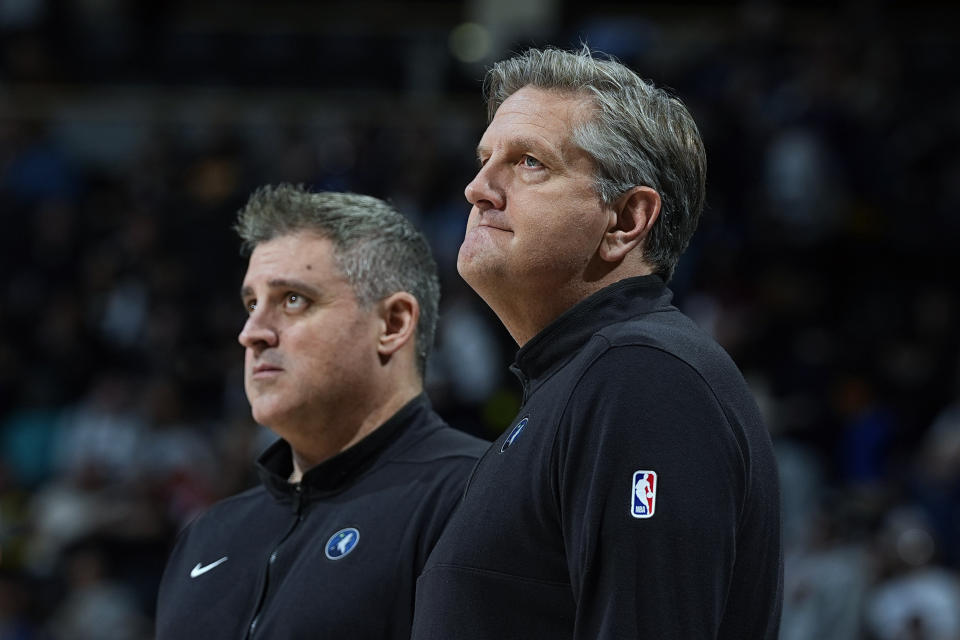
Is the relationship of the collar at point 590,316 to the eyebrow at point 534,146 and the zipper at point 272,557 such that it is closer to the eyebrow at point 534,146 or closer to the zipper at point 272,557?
the eyebrow at point 534,146

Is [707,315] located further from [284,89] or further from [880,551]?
[284,89]

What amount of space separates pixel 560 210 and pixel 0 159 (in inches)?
391

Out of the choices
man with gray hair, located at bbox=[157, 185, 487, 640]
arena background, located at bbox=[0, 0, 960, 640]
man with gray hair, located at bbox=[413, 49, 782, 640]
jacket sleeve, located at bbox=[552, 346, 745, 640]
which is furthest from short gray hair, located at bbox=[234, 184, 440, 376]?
arena background, located at bbox=[0, 0, 960, 640]

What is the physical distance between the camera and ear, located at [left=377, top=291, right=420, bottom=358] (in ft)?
10.3

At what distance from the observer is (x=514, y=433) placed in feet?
7.16

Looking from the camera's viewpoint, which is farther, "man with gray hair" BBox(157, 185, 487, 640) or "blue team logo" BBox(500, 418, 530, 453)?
"man with gray hair" BBox(157, 185, 487, 640)

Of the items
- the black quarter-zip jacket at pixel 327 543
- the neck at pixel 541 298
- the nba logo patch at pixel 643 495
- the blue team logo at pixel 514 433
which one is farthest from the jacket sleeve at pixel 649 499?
the black quarter-zip jacket at pixel 327 543

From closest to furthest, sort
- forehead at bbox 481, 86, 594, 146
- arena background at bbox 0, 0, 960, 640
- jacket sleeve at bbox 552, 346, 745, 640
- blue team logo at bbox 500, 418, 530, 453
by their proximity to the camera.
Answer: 1. jacket sleeve at bbox 552, 346, 745, 640
2. blue team logo at bbox 500, 418, 530, 453
3. forehead at bbox 481, 86, 594, 146
4. arena background at bbox 0, 0, 960, 640

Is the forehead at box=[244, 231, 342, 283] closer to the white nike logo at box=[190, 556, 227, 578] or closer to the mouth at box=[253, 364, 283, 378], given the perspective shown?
the mouth at box=[253, 364, 283, 378]

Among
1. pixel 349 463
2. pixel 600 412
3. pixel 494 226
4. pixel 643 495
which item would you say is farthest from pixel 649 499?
pixel 349 463

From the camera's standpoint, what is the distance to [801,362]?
8555 millimetres

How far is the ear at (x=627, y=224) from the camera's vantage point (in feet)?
7.39

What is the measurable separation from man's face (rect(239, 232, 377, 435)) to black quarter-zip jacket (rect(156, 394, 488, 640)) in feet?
0.44

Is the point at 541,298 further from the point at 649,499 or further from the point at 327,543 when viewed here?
the point at 327,543
